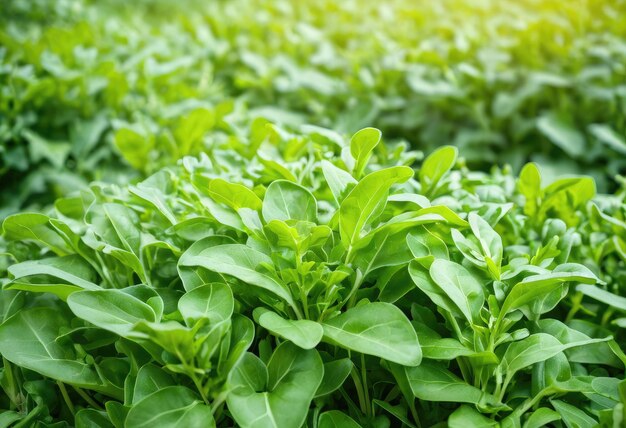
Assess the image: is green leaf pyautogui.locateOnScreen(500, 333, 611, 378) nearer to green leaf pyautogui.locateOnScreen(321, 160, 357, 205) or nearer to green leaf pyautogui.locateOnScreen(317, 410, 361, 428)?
green leaf pyautogui.locateOnScreen(317, 410, 361, 428)

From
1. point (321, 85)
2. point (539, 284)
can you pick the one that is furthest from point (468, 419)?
point (321, 85)

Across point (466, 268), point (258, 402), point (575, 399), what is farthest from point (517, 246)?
point (258, 402)

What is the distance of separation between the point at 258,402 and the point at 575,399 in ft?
2.41

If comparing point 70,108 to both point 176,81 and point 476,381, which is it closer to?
point 176,81

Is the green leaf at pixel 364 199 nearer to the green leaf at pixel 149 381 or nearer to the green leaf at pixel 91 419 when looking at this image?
the green leaf at pixel 149 381

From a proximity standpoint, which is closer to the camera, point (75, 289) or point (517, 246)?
point (75, 289)

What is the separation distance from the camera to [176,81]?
315 cm

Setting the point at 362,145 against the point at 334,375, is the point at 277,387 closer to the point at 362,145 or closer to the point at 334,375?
the point at 334,375

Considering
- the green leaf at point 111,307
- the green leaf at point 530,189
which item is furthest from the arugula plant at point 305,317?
the green leaf at point 530,189

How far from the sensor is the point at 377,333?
109cm

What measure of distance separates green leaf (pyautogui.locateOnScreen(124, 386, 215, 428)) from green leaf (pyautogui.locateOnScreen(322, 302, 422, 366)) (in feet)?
0.92

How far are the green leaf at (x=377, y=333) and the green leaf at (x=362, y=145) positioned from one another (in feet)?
1.36

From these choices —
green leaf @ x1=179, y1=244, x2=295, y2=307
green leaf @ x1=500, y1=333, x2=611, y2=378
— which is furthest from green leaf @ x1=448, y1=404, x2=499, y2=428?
green leaf @ x1=179, y1=244, x2=295, y2=307

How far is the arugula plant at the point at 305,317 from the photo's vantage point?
1081mm
